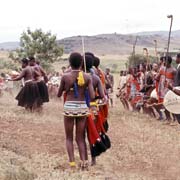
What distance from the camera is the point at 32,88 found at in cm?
1503

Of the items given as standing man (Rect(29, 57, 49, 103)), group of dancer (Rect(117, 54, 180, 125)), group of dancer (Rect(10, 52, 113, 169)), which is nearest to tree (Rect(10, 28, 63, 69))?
group of dancer (Rect(117, 54, 180, 125))

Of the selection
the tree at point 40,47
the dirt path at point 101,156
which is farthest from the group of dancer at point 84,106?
the tree at point 40,47

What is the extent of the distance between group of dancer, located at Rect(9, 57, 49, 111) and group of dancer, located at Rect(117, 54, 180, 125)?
3.18 m

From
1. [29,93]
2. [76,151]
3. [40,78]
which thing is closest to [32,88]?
[29,93]

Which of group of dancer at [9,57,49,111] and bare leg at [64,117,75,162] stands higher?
bare leg at [64,117,75,162]

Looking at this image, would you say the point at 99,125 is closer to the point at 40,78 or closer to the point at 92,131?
the point at 92,131

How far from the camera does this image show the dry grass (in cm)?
750

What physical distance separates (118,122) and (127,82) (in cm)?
437

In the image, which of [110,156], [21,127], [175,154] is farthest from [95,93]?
[21,127]

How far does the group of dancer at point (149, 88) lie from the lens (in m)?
13.8

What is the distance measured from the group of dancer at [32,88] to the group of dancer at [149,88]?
3180 millimetres

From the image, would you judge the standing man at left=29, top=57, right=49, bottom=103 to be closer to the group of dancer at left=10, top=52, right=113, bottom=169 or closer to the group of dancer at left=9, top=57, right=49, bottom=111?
the group of dancer at left=9, top=57, right=49, bottom=111

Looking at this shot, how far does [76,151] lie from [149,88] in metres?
7.17

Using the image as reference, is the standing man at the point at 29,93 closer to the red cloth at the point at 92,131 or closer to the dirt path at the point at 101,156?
the dirt path at the point at 101,156
